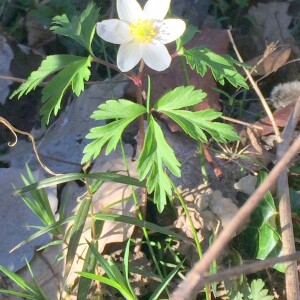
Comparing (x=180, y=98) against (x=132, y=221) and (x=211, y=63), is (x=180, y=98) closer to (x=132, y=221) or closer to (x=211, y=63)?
(x=211, y=63)

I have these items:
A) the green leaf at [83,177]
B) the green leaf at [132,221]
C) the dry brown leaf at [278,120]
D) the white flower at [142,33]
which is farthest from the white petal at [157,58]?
the dry brown leaf at [278,120]

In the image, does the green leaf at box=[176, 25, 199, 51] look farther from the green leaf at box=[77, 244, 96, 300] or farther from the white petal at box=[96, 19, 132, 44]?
the green leaf at box=[77, 244, 96, 300]

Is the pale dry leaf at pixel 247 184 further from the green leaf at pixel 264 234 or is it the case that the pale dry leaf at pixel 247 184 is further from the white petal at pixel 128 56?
the white petal at pixel 128 56

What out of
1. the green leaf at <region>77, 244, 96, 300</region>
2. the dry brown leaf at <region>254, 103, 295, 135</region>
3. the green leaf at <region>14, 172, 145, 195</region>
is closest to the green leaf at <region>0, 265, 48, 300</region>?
the green leaf at <region>77, 244, 96, 300</region>

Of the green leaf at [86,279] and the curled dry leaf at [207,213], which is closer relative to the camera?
the green leaf at [86,279]

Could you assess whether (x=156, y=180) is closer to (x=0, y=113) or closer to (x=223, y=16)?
(x=0, y=113)

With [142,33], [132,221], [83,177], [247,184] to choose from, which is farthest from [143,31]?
[247,184]
